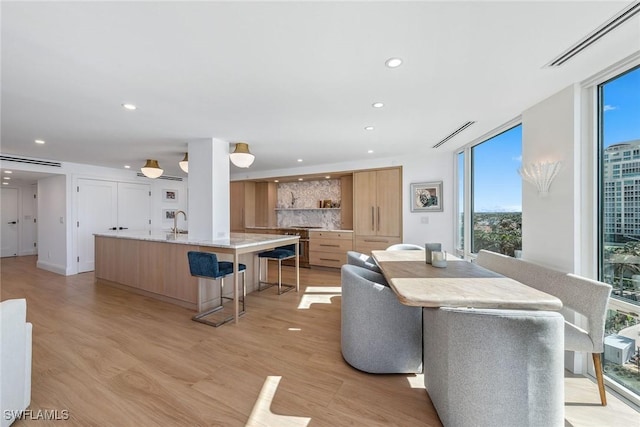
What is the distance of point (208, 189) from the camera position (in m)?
3.84

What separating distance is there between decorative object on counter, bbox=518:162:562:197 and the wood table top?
1.05 meters

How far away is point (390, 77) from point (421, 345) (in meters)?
2.22

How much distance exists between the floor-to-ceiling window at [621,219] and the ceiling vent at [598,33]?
552 millimetres

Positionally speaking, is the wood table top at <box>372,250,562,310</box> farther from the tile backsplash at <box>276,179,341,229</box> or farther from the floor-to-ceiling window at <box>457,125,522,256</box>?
the tile backsplash at <box>276,179,341,229</box>

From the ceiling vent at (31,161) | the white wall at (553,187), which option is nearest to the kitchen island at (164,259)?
the ceiling vent at (31,161)

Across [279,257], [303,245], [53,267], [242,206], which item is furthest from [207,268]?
[53,267]

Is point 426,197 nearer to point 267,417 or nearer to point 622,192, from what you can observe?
point 622,192

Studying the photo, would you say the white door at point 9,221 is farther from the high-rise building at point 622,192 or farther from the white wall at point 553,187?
the high-rise building at point 622,192

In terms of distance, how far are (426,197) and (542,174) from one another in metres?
2.53

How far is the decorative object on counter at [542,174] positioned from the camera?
7.87ft

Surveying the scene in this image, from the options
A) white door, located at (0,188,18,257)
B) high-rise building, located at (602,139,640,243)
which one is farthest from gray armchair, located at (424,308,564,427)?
white door, located at (0,188,18,257)

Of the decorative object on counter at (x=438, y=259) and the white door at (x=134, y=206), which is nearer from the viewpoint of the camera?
the decorative object on counter at (x=438, y=259)

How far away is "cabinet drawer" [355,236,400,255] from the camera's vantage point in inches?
209

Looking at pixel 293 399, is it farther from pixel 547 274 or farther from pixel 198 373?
pixel 547 274
